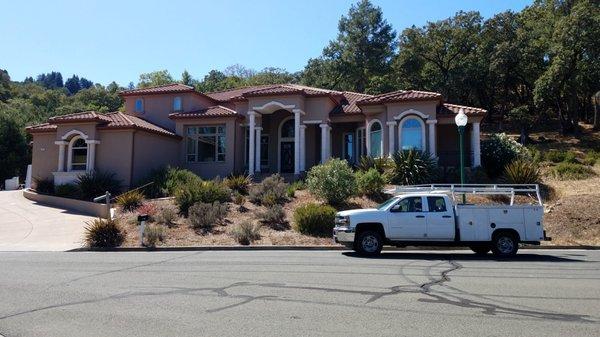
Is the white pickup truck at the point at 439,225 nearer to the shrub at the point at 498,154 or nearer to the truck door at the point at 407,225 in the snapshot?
the truck door at the point at 407,225

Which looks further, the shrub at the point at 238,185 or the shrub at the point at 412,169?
the shrub at the point at 238,185

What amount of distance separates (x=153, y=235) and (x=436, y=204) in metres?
9.91

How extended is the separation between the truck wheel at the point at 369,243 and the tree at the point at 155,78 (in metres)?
65.0

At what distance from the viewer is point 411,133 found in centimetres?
2806

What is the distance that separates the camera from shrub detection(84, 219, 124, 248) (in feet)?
60.2

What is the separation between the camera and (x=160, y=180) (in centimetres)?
2720

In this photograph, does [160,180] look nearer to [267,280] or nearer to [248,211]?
[248,211]

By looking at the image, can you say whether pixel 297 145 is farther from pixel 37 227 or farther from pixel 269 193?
pixel 37 227

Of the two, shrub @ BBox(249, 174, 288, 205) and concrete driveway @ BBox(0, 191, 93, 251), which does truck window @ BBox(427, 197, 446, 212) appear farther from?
concrete driveway @ BBox(0, 191, 93, 251)

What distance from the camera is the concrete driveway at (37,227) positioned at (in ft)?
61.7

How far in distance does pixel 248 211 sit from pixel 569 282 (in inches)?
572

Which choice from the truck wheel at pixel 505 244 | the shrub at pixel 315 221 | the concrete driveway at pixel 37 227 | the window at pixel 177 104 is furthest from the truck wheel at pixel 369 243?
the window at pixel 177 104

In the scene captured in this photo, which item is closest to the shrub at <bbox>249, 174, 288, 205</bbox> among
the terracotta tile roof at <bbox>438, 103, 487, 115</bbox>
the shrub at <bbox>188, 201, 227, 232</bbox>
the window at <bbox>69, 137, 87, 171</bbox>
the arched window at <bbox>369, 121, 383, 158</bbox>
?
the shrub at <bbox>188, 201, 227, 232</bbox>

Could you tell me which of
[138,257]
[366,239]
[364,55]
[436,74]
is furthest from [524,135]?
[138,257]
